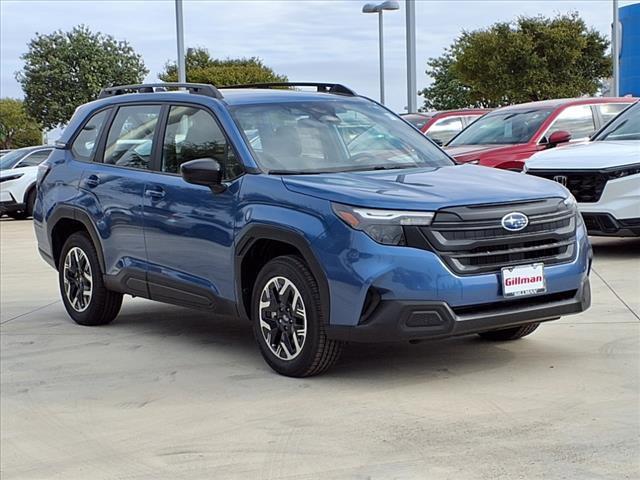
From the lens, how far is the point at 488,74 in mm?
48188

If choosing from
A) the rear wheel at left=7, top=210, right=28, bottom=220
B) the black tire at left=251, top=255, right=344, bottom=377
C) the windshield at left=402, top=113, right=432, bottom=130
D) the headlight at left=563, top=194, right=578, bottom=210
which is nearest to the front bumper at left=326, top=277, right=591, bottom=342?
the black tire at left=251, top=255, right=344, bottom=377

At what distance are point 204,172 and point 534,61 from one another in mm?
42321

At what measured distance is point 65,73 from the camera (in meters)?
49.0

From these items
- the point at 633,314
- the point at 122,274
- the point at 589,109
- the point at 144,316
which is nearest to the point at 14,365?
the point at 122,274

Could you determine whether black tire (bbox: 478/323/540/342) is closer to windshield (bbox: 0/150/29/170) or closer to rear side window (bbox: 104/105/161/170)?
rear side window (bbox: 104/105/161/170)

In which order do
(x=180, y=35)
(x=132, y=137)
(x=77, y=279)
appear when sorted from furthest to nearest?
(x=180, y=35), (x=77, y=279), (x=132, y=137)

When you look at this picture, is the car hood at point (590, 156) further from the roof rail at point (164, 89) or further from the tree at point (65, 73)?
the tree at point (65, 73)

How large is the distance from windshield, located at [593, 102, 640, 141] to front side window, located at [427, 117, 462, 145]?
5.71m

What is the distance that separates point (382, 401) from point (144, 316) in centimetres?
374

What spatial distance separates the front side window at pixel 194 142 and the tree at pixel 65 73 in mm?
42336

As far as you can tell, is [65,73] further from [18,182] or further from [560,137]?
[560,137]

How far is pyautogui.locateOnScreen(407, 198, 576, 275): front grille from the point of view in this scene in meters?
5.82

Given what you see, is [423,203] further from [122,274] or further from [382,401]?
[122,274]

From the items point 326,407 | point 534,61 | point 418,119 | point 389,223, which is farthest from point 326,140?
point 534,61
